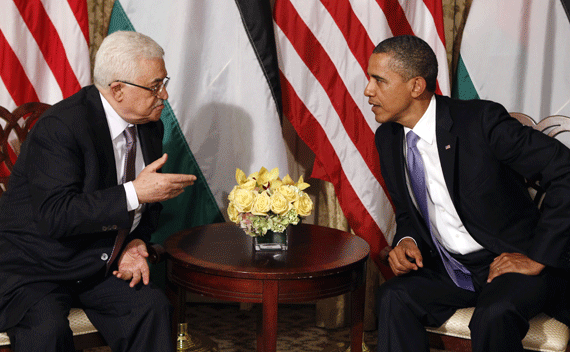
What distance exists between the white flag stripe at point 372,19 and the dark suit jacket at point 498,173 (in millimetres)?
783

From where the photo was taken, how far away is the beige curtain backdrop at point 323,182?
10.8 feet

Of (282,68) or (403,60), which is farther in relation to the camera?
(282,68)

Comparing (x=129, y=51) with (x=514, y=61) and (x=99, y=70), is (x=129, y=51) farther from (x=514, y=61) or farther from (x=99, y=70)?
(x=514, y=61)

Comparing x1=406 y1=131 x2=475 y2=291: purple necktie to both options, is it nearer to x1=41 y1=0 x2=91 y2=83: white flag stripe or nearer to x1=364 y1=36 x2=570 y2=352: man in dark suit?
x1=364 y1=36 x2=570 y2=352: man in dark suit

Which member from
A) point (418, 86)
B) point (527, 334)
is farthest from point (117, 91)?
point (527, 334)

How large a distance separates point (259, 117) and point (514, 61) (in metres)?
1.45

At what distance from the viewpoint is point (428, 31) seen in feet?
10.5

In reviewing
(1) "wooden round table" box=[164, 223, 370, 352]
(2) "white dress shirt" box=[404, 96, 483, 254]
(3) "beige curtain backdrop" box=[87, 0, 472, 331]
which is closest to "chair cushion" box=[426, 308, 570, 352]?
(2) "white dress shirt" box=[404, 96, 483, 254]

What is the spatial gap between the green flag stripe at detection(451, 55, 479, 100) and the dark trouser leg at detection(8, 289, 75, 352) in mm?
2374

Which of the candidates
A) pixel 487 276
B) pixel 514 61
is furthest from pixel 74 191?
pixel 514 61

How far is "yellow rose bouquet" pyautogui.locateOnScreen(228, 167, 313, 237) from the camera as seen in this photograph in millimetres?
2391

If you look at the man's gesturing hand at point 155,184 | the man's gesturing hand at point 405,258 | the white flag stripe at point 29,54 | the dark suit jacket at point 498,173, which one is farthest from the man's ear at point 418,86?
the white flag stripe at point 29,54

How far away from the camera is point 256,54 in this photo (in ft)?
10.4

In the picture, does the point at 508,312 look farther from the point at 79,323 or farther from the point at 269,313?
the point at 79,323
